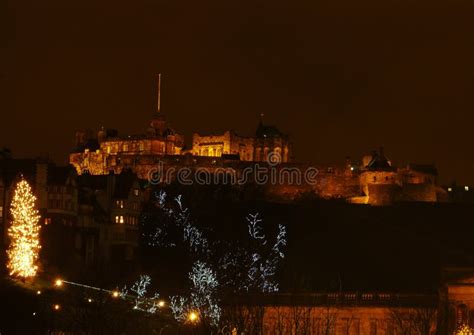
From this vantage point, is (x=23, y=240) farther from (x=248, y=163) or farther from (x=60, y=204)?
(x=248, y=163)

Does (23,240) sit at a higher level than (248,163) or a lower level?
lower

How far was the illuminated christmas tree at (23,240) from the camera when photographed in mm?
67750

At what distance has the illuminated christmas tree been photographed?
222 feet

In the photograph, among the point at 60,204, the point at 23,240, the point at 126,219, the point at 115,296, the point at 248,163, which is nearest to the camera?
the point at 115,296

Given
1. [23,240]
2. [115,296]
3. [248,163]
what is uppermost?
[248,163]

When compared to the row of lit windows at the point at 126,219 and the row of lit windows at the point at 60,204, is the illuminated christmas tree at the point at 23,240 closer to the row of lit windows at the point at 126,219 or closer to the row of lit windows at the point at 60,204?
the row of lit windows at the point at 60,204

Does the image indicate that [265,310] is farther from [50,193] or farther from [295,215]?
[295,215]

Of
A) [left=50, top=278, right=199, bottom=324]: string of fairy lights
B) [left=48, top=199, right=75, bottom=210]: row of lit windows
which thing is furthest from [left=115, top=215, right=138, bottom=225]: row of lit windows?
[left=50, top=278, right=199, bottom=324]: string of fairy lights

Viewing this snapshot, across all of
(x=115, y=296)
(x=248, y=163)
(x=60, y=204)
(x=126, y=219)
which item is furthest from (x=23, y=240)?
(x=248, y=163)

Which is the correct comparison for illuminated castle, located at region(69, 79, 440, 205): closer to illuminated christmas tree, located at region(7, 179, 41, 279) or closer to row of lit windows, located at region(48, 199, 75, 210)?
row of lit windows, located at region(48, 199, 75, 210)

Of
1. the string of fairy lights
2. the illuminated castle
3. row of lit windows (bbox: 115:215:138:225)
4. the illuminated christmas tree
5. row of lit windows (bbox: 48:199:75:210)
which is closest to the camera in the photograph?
the string of fairy lights

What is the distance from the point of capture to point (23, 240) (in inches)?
2702

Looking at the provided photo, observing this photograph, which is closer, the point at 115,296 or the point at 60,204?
the point at 115,296

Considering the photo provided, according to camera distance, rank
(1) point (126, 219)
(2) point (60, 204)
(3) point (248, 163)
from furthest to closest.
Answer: (3) point (248, 163), (1) point (126, 219), (2) point (60, 204)
